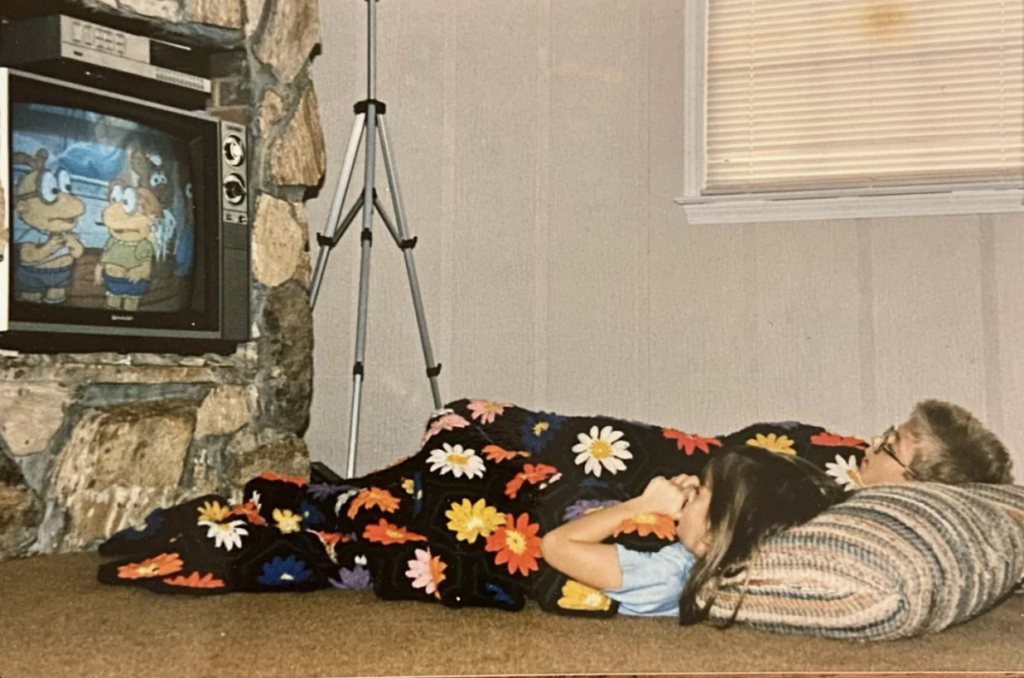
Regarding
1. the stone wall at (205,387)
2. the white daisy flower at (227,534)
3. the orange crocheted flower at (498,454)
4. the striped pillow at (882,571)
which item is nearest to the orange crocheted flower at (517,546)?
the orange crocheted flower at (498,454)

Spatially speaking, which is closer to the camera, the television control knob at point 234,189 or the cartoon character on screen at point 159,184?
the cartoon character on screen at point 159,184

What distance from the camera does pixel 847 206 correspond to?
1.58 m

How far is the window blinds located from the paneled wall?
0.40ft

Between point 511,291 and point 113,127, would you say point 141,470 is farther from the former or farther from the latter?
point 511,291

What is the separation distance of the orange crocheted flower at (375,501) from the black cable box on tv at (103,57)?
2.82ft

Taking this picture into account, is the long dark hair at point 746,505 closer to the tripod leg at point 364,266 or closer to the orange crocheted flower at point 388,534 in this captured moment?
the orange crocheted flower at point 388,534

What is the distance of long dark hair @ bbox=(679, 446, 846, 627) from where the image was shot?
104 cm

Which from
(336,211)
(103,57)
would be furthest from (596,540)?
(103,57)

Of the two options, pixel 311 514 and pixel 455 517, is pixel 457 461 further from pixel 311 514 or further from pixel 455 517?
pixel 311 514

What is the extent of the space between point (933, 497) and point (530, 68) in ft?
3.15

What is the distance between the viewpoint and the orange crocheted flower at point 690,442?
1227mm

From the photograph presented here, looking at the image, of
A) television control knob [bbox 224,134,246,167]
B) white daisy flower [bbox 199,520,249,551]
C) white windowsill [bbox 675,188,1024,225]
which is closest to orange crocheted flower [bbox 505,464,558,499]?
white daisy flower [bbox 199,520,249,551]

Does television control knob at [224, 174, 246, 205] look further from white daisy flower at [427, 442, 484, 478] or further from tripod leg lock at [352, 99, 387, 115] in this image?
white daisy flower at [427, 442, 484, 478]

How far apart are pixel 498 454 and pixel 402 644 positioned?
0.30 metres
